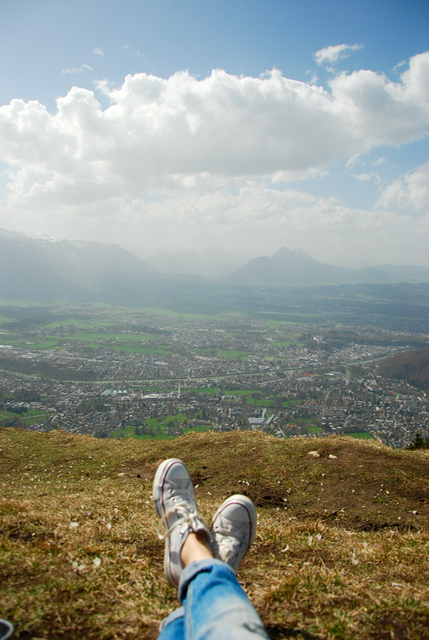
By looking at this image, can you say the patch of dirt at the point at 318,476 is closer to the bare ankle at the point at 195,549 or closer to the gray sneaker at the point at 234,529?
the gray sneaker at the point at 234,529

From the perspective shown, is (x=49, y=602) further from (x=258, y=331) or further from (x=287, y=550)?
(x=258, y=331)

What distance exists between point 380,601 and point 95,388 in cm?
4199

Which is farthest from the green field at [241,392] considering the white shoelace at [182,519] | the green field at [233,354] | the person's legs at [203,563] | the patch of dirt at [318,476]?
the white shoelace at [182,519]

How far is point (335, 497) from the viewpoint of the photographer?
6594mm

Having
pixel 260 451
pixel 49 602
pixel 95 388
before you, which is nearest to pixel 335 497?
pixel 260 451

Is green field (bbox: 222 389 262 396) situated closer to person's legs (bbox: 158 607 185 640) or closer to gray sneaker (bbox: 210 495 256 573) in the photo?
gray sneaker (bbox: 210 495 256 573)

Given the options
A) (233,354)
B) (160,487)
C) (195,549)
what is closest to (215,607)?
(195,549)

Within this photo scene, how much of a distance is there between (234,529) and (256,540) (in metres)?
1.14

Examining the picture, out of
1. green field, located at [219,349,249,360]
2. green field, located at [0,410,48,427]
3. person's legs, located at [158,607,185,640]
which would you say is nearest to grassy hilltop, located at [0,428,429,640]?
person's legs, located at [158,607,185,640]

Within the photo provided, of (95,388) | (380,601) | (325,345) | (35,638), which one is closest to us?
(35,638)

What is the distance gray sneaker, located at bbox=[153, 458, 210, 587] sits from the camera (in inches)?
118

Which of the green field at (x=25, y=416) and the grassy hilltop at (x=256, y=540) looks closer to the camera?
the grassy hilltop at (x=256, y=540)

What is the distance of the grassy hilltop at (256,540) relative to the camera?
8.50 feet

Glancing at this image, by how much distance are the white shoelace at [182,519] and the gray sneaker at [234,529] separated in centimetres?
31
